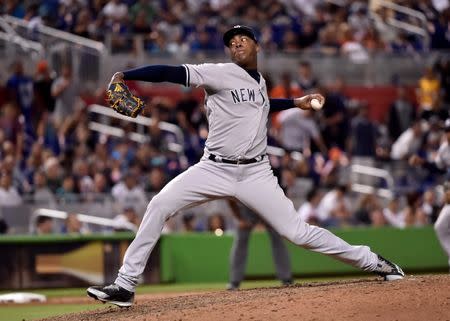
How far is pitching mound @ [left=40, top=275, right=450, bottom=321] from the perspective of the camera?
7.60 metres

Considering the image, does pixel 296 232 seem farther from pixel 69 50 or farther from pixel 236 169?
pixel 69 50

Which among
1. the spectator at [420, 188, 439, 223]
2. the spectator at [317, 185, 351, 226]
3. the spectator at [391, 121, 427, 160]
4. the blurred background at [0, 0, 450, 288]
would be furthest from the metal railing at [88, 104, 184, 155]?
the spectator at [420, 188, 439, 223]

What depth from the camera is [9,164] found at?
16188 millimetres

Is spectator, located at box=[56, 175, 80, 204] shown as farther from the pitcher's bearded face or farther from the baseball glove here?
the baseball glove

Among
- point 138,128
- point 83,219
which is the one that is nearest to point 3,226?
point 83,219

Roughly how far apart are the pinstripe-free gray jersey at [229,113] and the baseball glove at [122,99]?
595mm

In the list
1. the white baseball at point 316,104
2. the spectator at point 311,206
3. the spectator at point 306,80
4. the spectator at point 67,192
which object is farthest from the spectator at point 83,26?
the white baseball at point 316,104

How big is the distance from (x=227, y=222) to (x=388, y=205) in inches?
125

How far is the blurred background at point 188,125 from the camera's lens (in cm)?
1564

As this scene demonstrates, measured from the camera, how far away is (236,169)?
27.4 ft

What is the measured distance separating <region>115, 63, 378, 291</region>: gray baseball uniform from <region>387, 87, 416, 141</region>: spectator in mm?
12625

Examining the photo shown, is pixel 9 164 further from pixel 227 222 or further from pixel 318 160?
pixel 318 160

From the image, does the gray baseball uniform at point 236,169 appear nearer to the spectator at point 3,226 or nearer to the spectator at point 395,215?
the spectator at point 3,226

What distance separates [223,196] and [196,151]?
9.62 m
